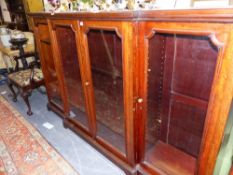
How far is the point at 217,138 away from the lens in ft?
2.99

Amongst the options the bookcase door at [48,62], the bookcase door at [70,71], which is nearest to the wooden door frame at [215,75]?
the bookcase door at [70,71]

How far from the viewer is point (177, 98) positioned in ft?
4.94

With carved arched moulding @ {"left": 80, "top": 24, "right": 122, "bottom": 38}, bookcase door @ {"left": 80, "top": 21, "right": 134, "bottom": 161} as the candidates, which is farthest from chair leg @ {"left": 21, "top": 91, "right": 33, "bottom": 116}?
carved arched moulding @ {"left": 80, "top": 24, "right": 122, "bottom": 38}

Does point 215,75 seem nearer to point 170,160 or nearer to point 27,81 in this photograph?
point 170,160

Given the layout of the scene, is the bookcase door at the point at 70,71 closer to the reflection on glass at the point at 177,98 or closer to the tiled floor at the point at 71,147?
the tiled floor at the point at 71,147

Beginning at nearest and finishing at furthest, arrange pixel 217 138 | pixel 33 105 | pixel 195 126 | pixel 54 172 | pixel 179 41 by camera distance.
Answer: pixel 217 138, pixel 179 41, pixel 195 126, pixel 54 172, pixel 33 105

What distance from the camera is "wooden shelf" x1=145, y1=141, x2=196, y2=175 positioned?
1.43 meters

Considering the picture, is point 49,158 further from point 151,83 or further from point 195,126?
point 195,126

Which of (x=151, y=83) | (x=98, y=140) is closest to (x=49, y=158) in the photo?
(x=98, y=140)

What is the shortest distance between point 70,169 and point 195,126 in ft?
3.88

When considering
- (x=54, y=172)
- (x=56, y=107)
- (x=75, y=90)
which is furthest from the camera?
(x=56, y=107)

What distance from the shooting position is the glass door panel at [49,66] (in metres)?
2.09

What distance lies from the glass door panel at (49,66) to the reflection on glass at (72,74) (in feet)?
0.83

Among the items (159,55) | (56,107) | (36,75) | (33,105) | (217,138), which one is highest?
(159,55)
